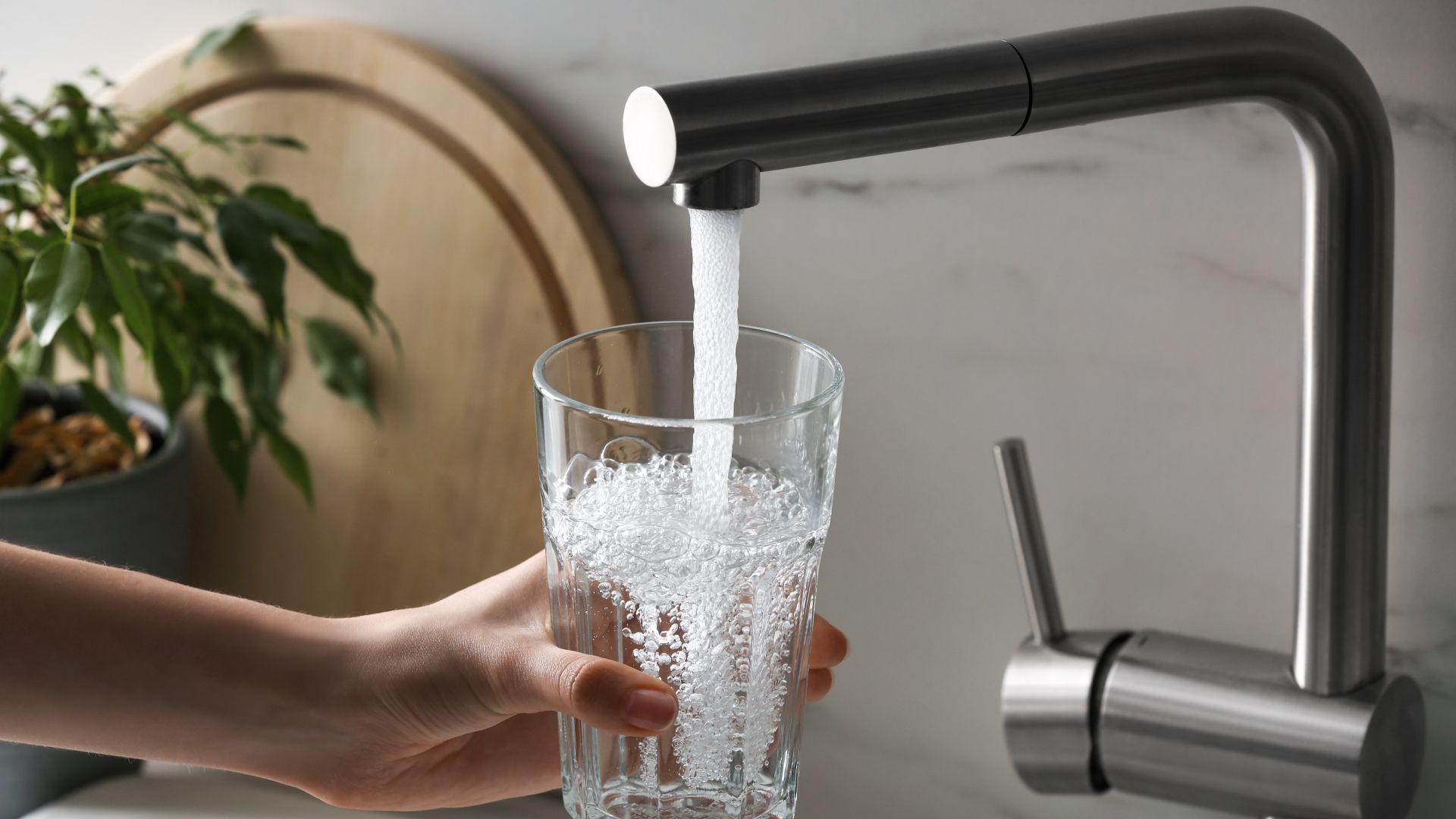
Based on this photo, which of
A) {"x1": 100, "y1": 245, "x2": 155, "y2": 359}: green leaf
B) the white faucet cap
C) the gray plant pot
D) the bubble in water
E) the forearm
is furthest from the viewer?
the gray plant pot

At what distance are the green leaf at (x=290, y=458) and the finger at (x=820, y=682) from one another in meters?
0.38

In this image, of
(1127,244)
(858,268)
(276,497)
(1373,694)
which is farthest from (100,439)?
(1373,694)

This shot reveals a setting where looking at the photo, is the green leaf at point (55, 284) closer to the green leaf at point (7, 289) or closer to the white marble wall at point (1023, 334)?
the green leaf at point (7, 289)

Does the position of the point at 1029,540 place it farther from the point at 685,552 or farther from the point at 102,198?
the point at 102,198

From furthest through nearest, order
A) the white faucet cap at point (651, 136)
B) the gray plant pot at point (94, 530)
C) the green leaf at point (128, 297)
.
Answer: the gray plant pot at point (94, 530) → the green leaf at point (128, 297) → the white faucet cap at point (651, 136)

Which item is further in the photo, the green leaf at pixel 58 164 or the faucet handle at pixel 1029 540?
the green leaf at pixel 58 164

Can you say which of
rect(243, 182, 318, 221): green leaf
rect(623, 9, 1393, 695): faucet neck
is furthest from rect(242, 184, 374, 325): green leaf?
rect(623, 9, 1393, 695): faucet neck

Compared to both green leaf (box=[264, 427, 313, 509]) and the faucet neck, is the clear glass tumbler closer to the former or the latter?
the faucet neck

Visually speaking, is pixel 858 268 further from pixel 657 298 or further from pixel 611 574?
pixel 611 574

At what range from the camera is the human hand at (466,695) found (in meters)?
0.44

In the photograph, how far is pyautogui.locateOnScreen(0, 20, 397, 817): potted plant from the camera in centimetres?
68

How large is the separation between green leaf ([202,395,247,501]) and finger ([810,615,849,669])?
0.41m

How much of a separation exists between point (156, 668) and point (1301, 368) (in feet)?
1.53

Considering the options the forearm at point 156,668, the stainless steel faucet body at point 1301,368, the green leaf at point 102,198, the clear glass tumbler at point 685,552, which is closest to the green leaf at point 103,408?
the green leaf at point 102,198
